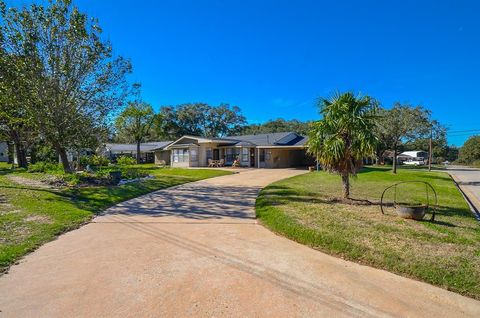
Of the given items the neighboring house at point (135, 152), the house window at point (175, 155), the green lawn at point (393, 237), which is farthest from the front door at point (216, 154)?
the green lawn at point (393, 237)

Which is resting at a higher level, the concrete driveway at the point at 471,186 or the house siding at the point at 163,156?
the house siding at the point at 163,156

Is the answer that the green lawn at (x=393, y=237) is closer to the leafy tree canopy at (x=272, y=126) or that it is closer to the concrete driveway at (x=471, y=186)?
the concrete driveway at (x=471, y=186)

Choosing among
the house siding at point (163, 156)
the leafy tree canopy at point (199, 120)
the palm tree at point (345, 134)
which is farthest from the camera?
the leafy tree canopy at point (199, 120)

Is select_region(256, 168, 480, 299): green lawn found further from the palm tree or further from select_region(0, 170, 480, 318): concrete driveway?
the palm tree

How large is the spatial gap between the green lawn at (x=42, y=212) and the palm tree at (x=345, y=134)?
7.15 m

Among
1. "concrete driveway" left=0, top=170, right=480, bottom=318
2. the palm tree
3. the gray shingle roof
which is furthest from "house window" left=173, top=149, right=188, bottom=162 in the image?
"concrete driveway" left=0, top=170, right=480, bottom=318

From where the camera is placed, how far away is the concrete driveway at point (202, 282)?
128 inches

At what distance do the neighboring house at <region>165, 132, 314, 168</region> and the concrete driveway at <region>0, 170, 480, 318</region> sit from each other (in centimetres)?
2233

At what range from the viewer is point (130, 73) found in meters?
15.7

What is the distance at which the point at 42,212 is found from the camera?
7922mm

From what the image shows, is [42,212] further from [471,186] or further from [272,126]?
[272,126]

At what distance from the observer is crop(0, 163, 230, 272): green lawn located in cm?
542

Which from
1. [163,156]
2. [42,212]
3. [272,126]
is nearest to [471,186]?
[42,212]

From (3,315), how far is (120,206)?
6.34 m
